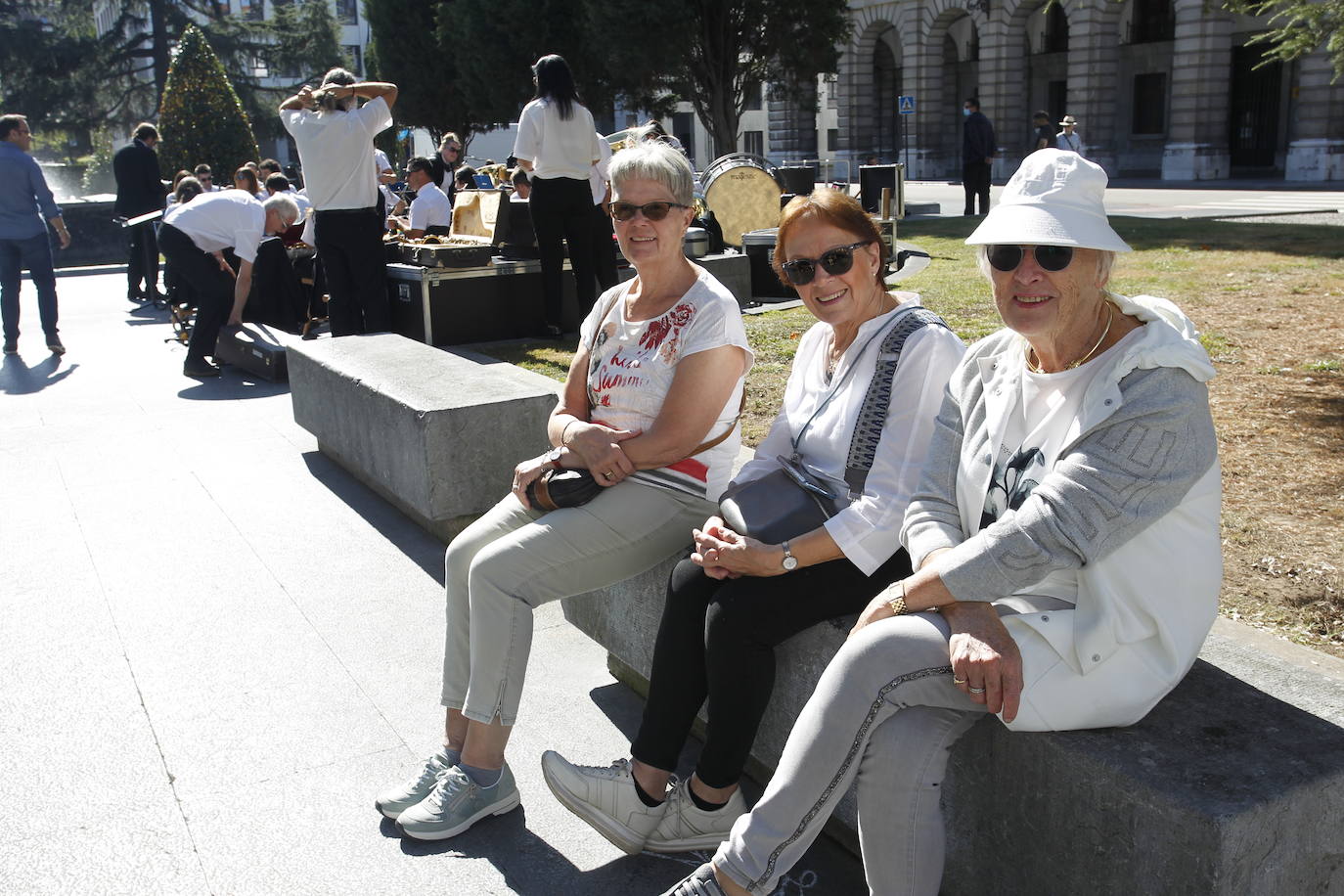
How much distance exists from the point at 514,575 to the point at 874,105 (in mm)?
48974

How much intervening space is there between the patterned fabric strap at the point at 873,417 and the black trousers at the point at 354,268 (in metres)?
6.58

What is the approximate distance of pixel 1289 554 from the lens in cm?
398

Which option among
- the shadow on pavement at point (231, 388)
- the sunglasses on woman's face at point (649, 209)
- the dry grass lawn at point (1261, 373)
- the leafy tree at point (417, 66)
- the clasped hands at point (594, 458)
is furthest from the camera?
→ the leafy tree at point (417, 66)

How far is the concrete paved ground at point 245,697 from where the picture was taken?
2.85 m

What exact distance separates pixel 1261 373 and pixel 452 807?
5.53 meters

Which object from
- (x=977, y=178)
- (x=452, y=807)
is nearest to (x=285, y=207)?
(x=452, y=807)

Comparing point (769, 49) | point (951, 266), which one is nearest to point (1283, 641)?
point (951, 266)

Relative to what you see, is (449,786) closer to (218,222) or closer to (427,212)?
(218,222)

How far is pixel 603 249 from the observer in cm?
916

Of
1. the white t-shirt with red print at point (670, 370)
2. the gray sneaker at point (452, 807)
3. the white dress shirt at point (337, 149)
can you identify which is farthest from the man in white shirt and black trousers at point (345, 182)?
the gray sneaker at point (452, 807)

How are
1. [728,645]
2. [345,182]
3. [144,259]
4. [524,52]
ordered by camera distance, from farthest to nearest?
[524,52]
[144,259]
[345,182]
[728,645]

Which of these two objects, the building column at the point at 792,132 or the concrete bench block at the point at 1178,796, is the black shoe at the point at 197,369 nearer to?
the concrete bench block at the point at 1178,796

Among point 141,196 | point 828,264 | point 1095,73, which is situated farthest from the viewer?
point 1095,73

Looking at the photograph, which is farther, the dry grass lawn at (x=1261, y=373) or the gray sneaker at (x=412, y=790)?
the dry grass lawn at (x=1261, y=373)
